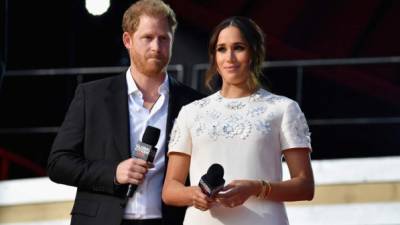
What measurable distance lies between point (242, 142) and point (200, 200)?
22cm

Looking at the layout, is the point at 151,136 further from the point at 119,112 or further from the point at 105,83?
the point at 105,83

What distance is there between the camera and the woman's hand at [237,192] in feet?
8.37

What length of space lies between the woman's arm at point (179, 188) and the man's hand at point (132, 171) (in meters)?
0.07

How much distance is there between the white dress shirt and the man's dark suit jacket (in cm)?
2

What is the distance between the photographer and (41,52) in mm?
6598

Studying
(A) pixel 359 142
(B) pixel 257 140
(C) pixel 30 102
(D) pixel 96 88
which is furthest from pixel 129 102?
(C) pixel 30 102

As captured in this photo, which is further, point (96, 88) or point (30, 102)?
point (30, 102)

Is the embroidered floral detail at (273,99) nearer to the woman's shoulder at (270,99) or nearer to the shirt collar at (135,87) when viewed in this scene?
the woman's shoulder at (270,99)

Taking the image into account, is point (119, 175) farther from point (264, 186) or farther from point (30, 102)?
point (30, 102)

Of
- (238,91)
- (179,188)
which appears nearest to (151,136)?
(179,188)

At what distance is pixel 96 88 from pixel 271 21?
3.37 meters

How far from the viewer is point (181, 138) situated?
284 centimetres

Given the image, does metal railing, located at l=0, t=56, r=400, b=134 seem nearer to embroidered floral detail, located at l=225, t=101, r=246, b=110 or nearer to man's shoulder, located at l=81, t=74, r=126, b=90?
man's shoulder, located at l=81, t=74, r=126, b=90

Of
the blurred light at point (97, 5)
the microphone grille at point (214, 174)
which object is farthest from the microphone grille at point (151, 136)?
the blurred light at point (97, 5)
